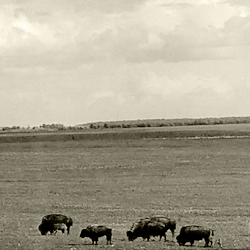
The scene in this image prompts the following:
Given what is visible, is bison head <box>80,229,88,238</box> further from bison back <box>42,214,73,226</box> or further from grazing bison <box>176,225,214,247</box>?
grazing bison <box>176,225,214,247</box>

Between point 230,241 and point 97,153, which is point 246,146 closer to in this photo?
point 97,153

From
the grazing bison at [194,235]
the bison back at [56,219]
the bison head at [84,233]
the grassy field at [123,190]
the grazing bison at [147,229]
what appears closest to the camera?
the grazing bison at [194,235]

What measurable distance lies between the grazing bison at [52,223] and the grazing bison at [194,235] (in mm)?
5354

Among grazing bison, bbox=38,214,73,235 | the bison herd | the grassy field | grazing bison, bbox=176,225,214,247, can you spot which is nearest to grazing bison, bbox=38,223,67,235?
grazing bison, bbox=38,214,73,235

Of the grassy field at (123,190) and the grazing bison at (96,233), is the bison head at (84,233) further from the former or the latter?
the grassy field at (123,190)

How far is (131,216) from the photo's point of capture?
34.7 metres

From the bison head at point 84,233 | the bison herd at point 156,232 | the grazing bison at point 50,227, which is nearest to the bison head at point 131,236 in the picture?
the bison herd at point 156,232

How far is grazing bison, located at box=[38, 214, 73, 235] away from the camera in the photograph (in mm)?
29578

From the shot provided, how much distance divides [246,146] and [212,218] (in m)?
48.7

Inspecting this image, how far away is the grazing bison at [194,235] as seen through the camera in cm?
2620

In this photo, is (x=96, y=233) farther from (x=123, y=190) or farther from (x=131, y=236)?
(x=123, y=190)

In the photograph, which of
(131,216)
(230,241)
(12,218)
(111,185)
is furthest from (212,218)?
(111,185)

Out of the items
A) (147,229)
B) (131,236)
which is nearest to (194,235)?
(147,229)

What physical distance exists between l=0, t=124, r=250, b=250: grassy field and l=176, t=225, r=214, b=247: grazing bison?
0.34 meters
